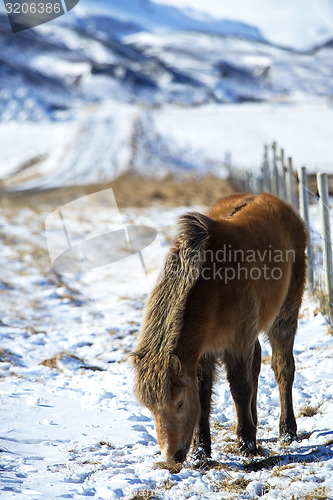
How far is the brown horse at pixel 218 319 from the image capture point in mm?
3307

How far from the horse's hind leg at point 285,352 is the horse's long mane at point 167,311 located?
4.59ft

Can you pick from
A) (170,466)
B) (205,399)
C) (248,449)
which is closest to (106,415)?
(205,399)

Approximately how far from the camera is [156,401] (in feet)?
10.7

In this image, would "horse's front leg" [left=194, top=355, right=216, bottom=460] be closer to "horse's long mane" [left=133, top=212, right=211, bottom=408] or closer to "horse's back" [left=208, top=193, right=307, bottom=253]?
"horse's long mane" [left=133, top=212, right=211, bottom=408]

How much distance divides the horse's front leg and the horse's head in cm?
55

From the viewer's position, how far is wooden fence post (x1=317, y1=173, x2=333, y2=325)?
6168 millimetres

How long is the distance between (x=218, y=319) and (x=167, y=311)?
41 cm

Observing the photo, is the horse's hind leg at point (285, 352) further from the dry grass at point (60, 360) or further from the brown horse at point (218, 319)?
the dry grass at point (60, 360)

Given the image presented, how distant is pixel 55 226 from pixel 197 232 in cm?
1140

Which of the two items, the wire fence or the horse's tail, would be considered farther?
the wire fence

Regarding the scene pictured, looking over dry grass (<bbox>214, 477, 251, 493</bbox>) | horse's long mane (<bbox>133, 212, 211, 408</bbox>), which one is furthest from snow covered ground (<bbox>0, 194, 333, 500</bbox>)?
horse's long mane (<bbox>133, 212, 211, 408</bbox>)

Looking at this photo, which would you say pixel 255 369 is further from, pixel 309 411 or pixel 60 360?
pixel 60 360

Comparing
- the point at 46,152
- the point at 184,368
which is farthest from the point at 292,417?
the point at 46,152

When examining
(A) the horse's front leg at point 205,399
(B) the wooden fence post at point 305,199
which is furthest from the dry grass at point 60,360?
(B) the wooden fence post at point 305,199
